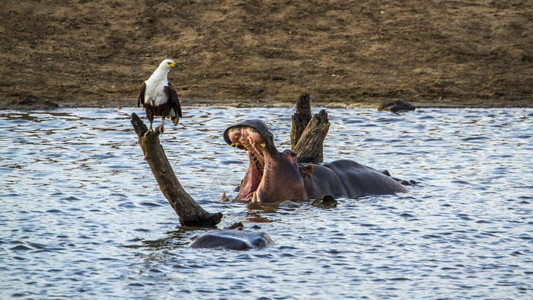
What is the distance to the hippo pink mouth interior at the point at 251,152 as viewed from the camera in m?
10.5

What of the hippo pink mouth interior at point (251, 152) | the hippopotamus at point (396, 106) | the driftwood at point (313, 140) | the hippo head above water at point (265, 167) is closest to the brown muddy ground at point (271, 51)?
the hippopotamus at point (396, 106)

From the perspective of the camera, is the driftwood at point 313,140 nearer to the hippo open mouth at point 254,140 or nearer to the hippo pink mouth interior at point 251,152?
the hippo pink mouth interior at point 251,152

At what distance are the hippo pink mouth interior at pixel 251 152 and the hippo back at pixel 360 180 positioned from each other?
37.3 inches

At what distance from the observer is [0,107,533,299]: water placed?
27.2 feet

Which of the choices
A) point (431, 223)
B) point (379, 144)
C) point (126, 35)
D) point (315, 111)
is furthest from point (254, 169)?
point (126, 35)

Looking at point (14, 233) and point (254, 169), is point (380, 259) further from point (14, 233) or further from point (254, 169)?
point (14, 233)

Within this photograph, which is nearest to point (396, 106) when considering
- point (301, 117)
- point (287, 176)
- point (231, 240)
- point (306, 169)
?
point (301, 117)

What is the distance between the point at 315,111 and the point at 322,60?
9.67 ft

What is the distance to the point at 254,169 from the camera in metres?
11.2

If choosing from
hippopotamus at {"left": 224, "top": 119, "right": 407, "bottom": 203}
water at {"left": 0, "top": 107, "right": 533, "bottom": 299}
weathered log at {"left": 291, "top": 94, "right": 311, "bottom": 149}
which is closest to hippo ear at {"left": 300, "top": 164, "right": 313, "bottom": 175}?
hippopotamus at {"left": 224, "top": 119, "right": 407, "bottom": 203}

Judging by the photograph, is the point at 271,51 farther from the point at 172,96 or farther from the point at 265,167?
the point at 172,96

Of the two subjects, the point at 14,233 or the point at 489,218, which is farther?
the point at 489,218

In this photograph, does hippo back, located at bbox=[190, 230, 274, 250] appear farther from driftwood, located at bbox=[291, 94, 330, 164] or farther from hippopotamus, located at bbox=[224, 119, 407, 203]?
driftwood, located at bbox=[291, 94, 330, 164]

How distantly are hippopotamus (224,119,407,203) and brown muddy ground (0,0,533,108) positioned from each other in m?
7.32
